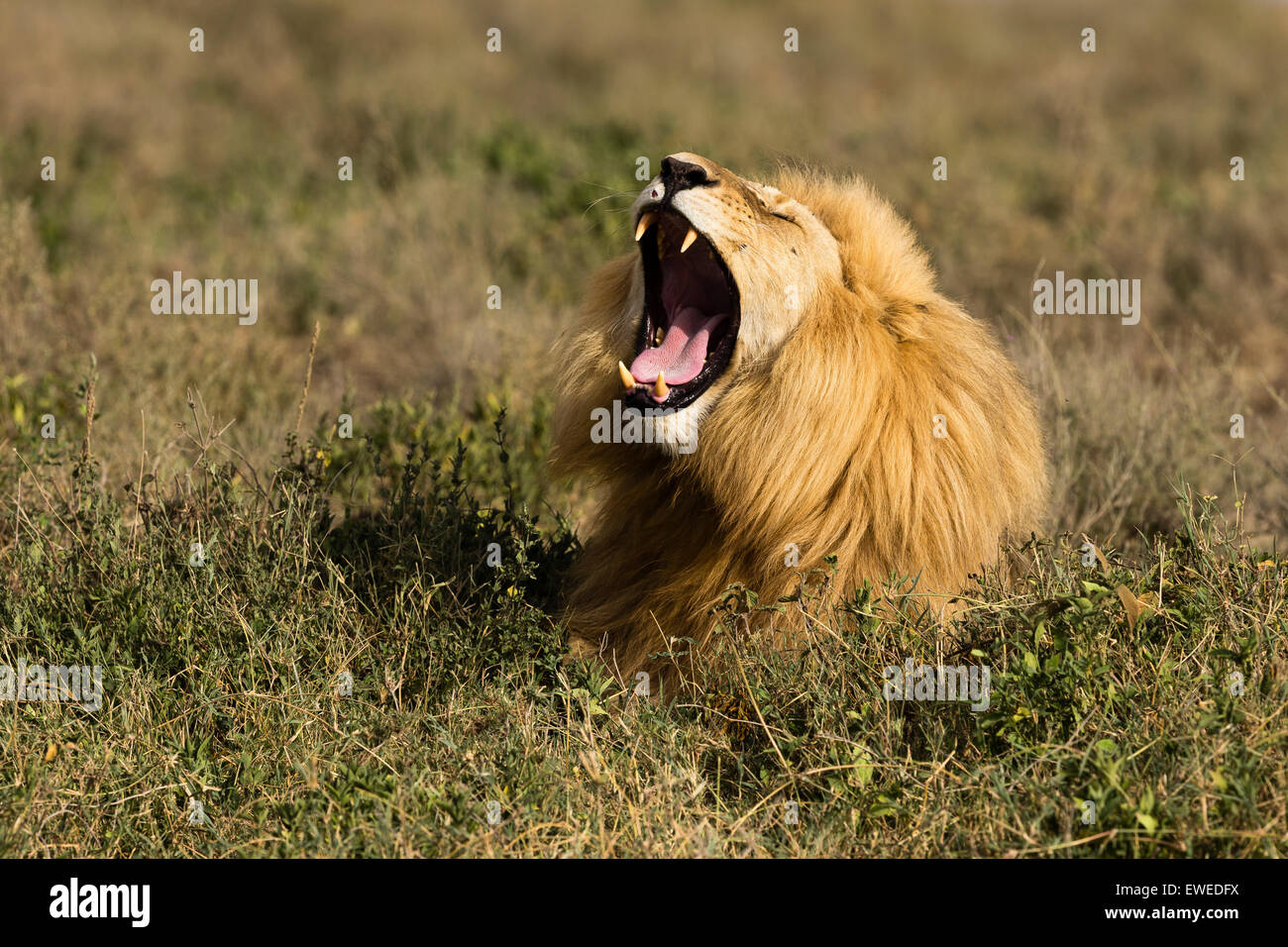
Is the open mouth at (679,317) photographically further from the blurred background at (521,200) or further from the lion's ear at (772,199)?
the blurred background at (521,200)

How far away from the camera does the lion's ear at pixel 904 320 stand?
12.6ft

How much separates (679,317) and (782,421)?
0.68 meters

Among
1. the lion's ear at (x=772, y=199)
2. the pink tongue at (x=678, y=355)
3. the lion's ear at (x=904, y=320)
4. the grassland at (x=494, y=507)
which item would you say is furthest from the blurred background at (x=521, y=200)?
the lion's ear at (x=904, y=320)

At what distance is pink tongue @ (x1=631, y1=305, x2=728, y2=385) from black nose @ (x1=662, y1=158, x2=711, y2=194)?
48 cm

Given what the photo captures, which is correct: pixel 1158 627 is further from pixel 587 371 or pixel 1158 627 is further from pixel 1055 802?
pixel 587 371

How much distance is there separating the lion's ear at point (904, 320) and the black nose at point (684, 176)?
2.20 ft

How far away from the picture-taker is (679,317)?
13.8ft

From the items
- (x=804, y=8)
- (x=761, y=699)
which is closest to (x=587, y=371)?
(x=761, y=699)

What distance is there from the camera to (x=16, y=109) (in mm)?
11906

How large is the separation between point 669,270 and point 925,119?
10785 mm

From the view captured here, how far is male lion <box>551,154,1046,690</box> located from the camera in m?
3.71

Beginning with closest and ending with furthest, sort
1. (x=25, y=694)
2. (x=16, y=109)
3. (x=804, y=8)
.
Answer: (x=25, y=694) → (x=16, y=109) → (x=804, y=8)

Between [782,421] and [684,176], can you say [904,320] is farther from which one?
[684,176]

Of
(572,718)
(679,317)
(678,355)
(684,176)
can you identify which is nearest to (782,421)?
(678,355)
